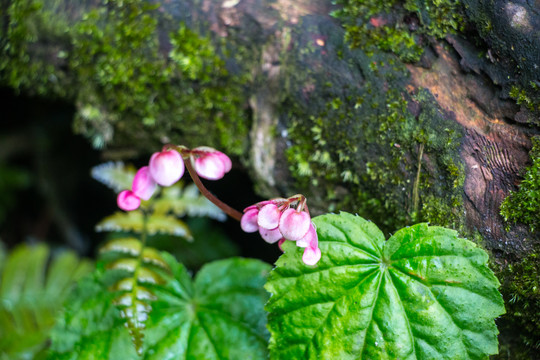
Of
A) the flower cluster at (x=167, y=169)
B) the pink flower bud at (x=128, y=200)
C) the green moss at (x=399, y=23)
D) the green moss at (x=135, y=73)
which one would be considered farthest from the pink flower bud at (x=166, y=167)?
the green moss at (x=399, y=23)

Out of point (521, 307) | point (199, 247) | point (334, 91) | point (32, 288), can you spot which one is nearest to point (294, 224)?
point (334, 91)

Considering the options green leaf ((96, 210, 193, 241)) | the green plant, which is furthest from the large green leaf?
green leaf ((96, 210, 193, 241))

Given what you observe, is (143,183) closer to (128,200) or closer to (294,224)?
(128,200)

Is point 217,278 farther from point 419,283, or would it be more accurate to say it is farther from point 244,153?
point 419,283

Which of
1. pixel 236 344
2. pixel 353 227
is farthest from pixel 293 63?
pixel 236 344

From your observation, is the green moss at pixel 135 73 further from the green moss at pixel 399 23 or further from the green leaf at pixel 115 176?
the green moss at pixel 399 23

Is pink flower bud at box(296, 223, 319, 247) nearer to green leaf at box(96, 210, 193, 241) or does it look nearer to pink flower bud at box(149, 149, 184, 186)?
pink flower bud at box(149, 149, 184, 186)
